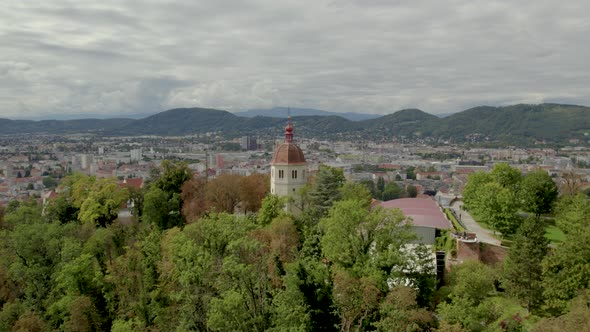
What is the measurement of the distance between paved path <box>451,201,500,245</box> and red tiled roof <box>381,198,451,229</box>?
1960mm

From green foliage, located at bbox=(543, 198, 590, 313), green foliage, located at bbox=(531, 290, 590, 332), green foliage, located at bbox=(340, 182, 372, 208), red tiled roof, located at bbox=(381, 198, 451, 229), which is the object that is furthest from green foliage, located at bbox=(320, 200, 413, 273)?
green foliage, located at bbox=(340, 182, 372, 208)

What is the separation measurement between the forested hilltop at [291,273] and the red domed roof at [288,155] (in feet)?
11.1

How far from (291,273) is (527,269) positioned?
10.8 m

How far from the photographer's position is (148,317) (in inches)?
1024

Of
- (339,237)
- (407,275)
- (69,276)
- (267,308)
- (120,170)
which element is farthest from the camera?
(120,170)

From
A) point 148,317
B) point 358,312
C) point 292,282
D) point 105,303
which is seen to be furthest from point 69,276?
point 358,312

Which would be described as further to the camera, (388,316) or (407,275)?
(407,275)

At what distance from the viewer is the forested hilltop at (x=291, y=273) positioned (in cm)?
2012

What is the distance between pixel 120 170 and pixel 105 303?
111956mm

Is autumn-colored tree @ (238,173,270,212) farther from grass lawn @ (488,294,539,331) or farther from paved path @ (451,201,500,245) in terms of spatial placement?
grass lawn @ (488,294,539,331)

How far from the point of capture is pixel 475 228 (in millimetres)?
34219

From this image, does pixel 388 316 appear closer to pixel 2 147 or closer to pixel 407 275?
pixel 407 275

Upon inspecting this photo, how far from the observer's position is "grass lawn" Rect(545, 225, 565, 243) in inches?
1211

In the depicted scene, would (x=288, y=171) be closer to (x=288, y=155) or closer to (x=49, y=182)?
(x=288, y=155)
